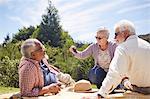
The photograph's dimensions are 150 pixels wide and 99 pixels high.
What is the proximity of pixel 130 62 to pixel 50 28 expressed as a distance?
29315 millimetres

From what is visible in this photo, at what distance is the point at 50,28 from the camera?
33.1 m

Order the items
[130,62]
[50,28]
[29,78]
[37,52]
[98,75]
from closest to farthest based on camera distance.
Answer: [130,62] < [29,78] < [37,52] < [98,75] < [50,28]

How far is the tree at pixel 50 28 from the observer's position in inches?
1224

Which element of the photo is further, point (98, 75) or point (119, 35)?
point (98, 75)

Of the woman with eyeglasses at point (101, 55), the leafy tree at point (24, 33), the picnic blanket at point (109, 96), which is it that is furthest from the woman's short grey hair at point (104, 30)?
the leafy tree at point (24, 33)

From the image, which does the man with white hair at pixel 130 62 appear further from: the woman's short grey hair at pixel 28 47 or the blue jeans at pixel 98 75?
the blue jeans at pixel 98 75

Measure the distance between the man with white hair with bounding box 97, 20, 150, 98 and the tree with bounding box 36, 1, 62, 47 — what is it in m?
26.5

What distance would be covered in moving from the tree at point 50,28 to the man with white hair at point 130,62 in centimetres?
2646

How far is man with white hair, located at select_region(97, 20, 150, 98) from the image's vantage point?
3781 mm

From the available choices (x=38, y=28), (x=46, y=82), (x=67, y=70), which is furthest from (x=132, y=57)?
(x=38, y=28)

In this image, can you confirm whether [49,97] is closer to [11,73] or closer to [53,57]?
[11,73]

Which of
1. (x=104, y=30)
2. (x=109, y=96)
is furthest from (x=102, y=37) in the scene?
(x=109, y=96)

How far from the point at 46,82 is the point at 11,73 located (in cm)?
837

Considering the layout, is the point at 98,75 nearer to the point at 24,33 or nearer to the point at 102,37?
the point at 102,37
